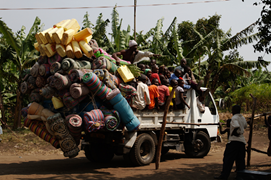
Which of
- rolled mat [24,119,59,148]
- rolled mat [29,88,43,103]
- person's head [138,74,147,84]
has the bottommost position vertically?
rolled mat [24,119,59,148]

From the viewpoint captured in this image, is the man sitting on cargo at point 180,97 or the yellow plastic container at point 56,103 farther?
the man sitting on cargo at point 180,97

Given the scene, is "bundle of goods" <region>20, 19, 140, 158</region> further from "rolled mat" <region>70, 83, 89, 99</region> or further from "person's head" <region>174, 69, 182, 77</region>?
"person's head" <region>174, 69, 182, 77</region>

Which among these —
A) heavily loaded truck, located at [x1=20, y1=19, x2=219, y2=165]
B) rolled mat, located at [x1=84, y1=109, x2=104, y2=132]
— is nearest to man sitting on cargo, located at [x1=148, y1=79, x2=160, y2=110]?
heavily loaded truck, located at [x1=20, y1=19, x2=219, y2=165]

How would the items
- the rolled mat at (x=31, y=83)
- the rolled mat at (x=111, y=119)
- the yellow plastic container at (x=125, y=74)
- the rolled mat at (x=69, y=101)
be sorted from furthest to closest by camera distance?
the yellow plastic container at (x=125, y=74), the rolled mat at (x=31, y=83), the rolled mat at (x=111, y=119), the rolled mat at (x=69, y=101)

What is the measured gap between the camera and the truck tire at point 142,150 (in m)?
7.80

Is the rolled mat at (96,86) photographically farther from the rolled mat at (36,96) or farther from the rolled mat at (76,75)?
the rolled mat at (36,96)

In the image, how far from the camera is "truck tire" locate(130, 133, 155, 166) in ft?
25.6

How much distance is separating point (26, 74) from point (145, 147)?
3.65 metres

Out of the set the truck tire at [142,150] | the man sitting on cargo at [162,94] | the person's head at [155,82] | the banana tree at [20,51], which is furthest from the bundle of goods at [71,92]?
the banana tree at [20,51]

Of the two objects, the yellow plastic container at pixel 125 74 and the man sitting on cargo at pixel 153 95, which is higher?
the yellow plastic container at pixel 125 74

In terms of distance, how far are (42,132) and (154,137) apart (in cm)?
312

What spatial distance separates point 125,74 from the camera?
289 inches

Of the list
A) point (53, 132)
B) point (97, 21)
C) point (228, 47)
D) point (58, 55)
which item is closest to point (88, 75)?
point (58, 55)

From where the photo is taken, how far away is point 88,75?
6488 millimetres
